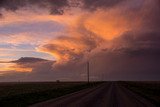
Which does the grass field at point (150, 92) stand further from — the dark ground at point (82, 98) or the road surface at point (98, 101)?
the road surface at point (98, 101)

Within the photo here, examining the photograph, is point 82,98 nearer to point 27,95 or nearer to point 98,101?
point 98,101

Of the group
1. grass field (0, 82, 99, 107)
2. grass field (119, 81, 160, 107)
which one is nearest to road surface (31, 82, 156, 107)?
grass field (119, 81, 160, 107)

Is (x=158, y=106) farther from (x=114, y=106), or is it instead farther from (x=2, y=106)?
(x=2, y=106)

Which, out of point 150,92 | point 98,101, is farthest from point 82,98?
point 150,92

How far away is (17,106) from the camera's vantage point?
23609 mm

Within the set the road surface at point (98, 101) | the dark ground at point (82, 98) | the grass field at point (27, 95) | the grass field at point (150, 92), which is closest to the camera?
the road surface at point (98, 101)

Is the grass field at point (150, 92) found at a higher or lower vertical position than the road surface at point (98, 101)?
higher

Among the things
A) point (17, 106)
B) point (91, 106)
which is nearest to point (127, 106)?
point (91, 106)

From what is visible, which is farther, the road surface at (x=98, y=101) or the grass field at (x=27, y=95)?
the grass field at (x=27, y=95)

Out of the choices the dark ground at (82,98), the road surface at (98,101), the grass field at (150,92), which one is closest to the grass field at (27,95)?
the dark ground at (82,98)

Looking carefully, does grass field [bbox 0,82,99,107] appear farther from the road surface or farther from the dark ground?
the road surface

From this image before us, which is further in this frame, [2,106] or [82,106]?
[2,106]

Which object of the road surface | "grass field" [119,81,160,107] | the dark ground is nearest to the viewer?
the road surface

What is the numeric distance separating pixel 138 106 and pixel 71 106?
495cm
